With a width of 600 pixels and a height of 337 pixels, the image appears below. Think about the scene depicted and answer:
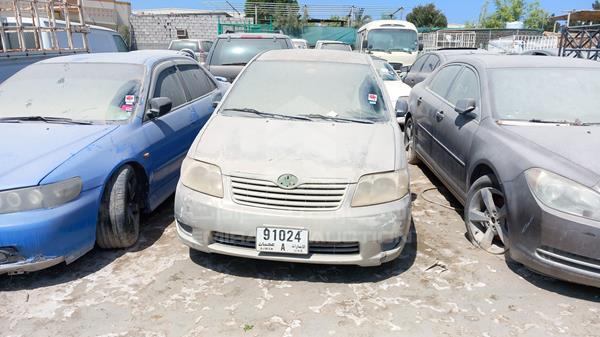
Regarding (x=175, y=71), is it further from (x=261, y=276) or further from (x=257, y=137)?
(x=261, y=276)

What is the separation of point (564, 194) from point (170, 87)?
3.65m

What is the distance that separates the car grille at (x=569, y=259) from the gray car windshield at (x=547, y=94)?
4.33 ft

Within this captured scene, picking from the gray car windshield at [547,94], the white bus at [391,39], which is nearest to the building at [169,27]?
the white bus at [391,39]

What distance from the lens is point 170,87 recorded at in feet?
15.4

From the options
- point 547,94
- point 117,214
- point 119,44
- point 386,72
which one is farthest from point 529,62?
point 119,44

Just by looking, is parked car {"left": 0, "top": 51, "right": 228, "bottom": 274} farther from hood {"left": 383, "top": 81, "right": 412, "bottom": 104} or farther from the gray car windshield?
hood {"left": 383, "top": 81, "right": 412, "bottom": 104}

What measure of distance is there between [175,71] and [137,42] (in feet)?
105

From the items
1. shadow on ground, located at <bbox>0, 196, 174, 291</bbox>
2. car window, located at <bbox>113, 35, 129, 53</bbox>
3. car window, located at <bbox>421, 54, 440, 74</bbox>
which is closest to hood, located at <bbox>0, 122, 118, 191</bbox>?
shadow on ground, located at <bbox>0, 196, 174, 291</bbox>

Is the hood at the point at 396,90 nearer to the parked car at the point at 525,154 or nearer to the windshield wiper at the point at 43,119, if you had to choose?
the parked car at the point at 525,154

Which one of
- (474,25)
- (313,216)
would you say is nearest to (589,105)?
(313,216)

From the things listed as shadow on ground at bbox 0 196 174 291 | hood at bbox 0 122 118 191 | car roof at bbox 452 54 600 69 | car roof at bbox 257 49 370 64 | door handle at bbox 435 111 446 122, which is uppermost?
car roof at bbox 257 49 370 64

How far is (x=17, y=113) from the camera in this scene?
3.95 meters

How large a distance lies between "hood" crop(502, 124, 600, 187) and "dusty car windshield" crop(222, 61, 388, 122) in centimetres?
115

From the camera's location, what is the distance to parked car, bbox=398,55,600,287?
2.83 metres
